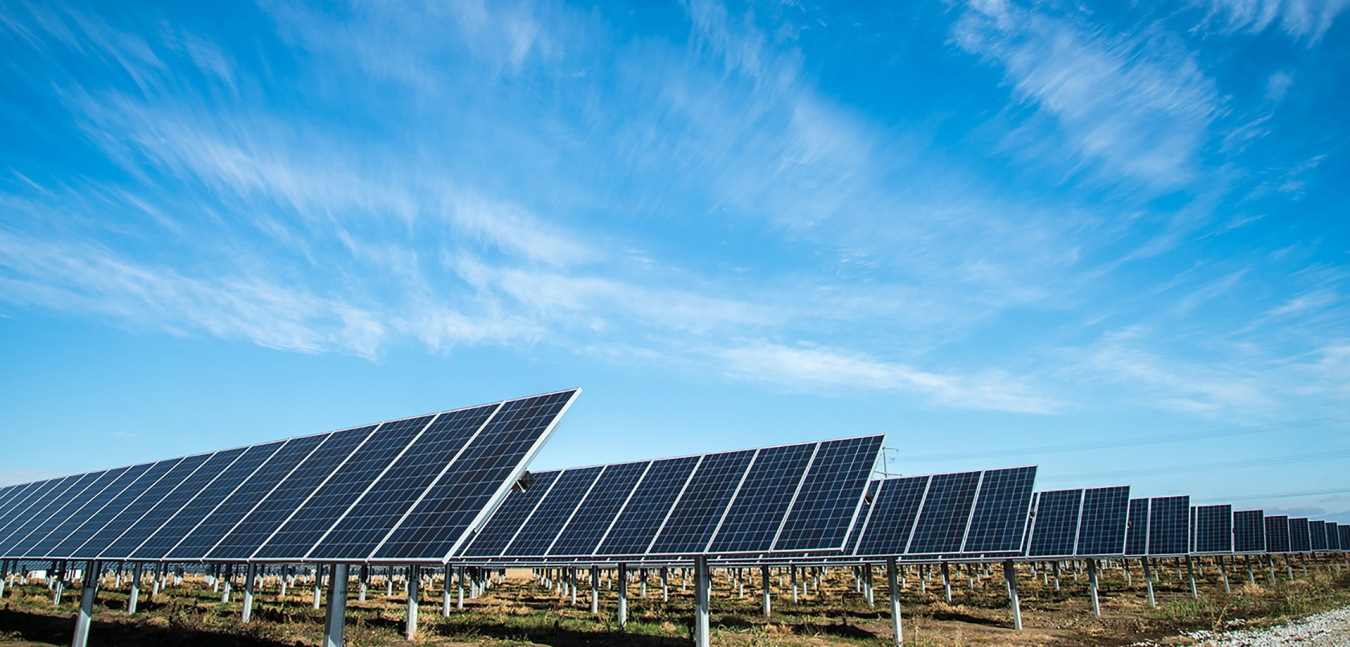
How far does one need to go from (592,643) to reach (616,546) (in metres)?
4.37

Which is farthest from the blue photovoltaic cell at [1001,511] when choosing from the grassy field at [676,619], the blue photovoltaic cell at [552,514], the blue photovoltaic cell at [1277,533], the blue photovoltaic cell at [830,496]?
the blue photovoltaic cell at [1277,533]

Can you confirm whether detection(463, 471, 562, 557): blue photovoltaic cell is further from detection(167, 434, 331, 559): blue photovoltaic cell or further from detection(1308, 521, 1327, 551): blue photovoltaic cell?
detection(1308, 521, 1327, 551): blue photovoltaic cell

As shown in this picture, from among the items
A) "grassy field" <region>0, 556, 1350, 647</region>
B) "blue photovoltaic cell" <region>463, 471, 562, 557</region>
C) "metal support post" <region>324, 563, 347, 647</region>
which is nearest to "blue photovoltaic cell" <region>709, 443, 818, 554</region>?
"grassy field" <region>0, 556, 1350, 647</region>

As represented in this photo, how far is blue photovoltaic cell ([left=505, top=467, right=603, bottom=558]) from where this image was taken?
1139 inches

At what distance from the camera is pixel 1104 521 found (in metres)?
40.1

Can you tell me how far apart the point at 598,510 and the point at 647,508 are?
145 inches

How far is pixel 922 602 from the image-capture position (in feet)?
148

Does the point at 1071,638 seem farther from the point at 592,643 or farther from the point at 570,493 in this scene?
the point at 570,493

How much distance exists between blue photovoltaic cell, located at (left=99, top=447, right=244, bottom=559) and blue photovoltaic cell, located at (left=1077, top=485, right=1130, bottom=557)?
131ft

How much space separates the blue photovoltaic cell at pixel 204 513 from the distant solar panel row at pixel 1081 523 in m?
37.0

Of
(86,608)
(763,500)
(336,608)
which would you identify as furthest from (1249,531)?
(86,608)

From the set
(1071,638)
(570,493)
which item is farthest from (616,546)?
(1071,638)

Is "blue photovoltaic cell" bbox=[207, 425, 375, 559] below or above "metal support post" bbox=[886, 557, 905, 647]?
above

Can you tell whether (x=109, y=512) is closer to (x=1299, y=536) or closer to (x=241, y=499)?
(x=241, y=499)
